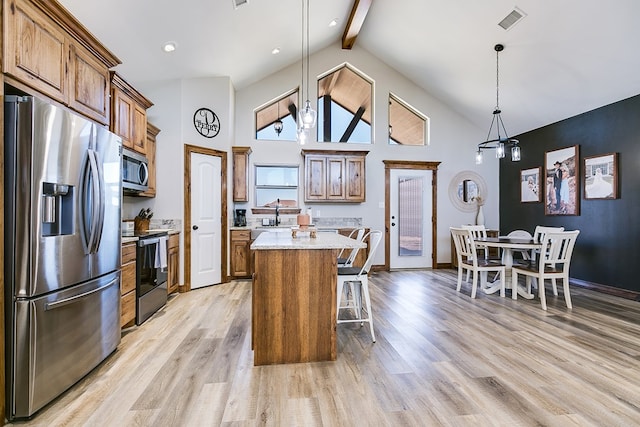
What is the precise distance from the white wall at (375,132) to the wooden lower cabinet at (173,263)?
3.99 ft

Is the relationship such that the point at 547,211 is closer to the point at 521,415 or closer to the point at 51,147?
the point at 521,415

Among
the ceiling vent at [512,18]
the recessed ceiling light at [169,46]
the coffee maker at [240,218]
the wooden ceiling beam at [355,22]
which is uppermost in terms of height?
the wooden ceiling beam at [355,22]

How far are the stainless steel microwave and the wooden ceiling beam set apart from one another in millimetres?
3813

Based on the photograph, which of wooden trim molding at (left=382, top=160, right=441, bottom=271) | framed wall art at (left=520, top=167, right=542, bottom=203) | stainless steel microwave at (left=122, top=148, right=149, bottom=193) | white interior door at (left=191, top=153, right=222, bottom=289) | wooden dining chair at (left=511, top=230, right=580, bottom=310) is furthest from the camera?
wooden trim molding at (left=382, top=160, right=441, bottom=271)

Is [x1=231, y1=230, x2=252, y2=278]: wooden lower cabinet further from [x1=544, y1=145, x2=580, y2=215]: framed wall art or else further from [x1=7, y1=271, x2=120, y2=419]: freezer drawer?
[x1=544, y1=145, x2=580, y2=215]: framed wall art

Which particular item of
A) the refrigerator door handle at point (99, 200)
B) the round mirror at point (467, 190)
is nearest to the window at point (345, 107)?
the round mirror at point (467, 190)

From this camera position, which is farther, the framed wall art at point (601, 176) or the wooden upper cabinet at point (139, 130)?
the framed wall art at point (601, 176)

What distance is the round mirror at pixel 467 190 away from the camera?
657 centimetres

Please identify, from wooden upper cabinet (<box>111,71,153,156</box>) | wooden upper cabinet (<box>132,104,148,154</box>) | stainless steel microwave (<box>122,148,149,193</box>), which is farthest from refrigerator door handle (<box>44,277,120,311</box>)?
wooden upper cabinet (<box>132,104,148,154</box>)

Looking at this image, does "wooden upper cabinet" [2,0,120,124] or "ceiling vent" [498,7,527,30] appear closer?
"wooden upper cabinet" [2,0,120,124]

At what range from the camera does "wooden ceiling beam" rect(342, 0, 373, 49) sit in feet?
15.8

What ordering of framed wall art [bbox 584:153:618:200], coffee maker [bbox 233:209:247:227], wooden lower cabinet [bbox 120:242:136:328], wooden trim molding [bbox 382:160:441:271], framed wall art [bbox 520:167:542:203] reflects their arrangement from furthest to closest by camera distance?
1. wooden trim molding [bbox 382:160:441:271]
2. framed wall art [bbox 520:167:542:203]
3. coffee maker [bbox 233:209:247:227]
4. framed wall art [bbox 584:153:618:200]
5. wooden lower cabinet [bbox 120:242:136:328]

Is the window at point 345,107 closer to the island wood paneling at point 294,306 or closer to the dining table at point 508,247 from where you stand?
the dining table at point 508,247

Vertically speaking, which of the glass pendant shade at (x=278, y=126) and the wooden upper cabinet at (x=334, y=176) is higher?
the glass pendant shade at (x=278, y=126)
